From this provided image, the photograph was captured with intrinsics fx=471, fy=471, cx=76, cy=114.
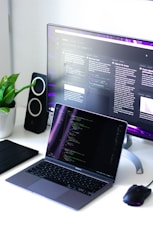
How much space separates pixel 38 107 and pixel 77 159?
0.37 metres

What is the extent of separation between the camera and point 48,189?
1.43 m

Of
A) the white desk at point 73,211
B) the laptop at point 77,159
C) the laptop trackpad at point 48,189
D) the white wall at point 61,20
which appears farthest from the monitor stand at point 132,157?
the white wall at point 61,20

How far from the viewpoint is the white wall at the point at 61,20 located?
1.67 metres

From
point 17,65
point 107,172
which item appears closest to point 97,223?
point 107,172

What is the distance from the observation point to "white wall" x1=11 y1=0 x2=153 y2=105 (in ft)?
5.47

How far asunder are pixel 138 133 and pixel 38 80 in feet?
1.53

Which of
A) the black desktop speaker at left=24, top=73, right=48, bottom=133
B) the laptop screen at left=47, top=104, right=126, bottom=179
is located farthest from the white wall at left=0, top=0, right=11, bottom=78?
the laptop screen at left=47, top=104, right=126, bottom=179

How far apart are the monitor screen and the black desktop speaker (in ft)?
0.34

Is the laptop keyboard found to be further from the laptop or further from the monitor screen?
the monitor screen

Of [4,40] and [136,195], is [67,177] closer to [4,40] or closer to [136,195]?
[136,195]

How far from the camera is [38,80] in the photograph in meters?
1.82

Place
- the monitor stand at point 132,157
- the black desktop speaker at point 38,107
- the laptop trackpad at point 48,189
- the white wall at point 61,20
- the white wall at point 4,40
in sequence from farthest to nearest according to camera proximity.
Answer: the white wall at point 4,40 → the black desktop speaker at point 38,107 → the white wall at point 61,20 → the monitor stand at point 132,157 → the laptop trackpad at point 48,189

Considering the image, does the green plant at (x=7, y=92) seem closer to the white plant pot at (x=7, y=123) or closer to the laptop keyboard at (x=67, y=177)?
the white plant pot at (x=7, y=123)

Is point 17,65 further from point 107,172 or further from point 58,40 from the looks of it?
point 107,172
